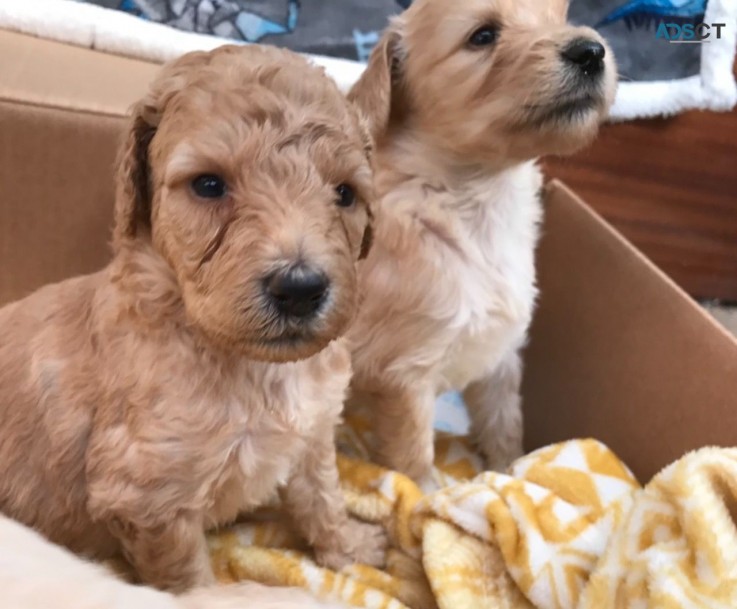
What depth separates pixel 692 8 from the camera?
8.71 feet

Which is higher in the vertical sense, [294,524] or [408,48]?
[408,48]

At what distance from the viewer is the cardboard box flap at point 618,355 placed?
1.60m

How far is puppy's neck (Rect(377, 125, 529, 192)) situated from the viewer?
1.67 m

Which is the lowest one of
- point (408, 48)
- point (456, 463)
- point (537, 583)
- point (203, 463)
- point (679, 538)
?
point (456, 463)

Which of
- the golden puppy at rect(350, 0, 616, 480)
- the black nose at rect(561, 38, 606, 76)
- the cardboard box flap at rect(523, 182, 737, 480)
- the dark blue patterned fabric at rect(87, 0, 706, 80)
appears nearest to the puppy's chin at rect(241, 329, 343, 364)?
the golden puppy at rect(350, 0, 616, 480)

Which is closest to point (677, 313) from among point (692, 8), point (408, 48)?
point (408, 48)

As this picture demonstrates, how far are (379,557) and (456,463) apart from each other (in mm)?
439

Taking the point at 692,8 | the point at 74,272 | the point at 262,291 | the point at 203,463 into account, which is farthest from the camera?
the point at 692,8

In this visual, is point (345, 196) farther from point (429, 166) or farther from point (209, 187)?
point (429, 166)

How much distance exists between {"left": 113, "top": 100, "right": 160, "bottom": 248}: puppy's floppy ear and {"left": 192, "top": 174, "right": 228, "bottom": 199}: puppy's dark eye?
141mm

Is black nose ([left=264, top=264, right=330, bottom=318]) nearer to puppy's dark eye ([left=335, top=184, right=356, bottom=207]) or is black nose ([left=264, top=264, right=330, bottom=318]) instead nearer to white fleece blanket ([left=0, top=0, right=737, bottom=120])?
puppy's dark eye ([left=335, top=184, right=356, bottom=207])

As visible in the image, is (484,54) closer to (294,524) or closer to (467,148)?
(467,148)

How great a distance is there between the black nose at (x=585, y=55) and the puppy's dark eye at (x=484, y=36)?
0.18 m

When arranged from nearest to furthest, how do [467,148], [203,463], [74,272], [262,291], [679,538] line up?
[262,291], [203,463], [679,538], [467,148], [74,272]
